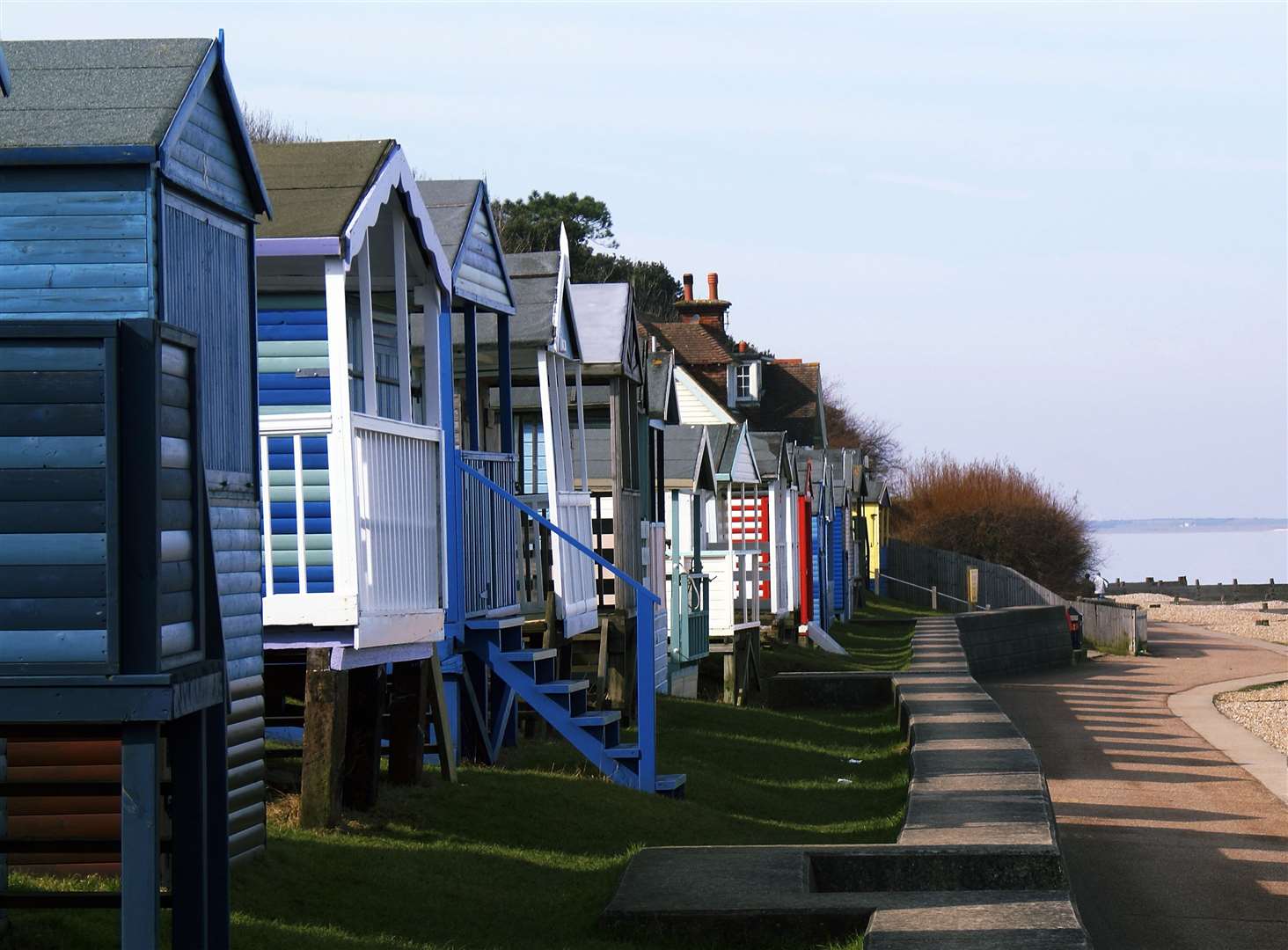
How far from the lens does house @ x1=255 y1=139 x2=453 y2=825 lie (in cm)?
1018

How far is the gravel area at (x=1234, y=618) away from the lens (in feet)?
171

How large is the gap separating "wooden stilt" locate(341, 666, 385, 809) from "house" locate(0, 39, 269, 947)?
62.2 inches

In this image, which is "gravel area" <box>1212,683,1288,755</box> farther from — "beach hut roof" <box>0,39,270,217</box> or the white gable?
"beach hut roof" <box>0,39,270,217</box>

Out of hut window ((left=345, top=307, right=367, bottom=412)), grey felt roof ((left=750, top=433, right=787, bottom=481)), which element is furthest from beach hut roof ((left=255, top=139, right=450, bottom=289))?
grey felt roof ((left=750, top=433, right=787, bottom=481))

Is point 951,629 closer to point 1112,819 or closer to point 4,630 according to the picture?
point 1112,819

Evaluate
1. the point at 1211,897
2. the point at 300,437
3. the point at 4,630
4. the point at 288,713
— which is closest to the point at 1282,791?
the point at 1211,897

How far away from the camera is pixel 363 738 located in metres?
10.7

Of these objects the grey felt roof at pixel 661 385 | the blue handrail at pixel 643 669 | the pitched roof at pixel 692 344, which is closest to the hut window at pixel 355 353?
the blue handrail at pixel 643 669

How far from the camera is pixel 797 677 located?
24.0 m

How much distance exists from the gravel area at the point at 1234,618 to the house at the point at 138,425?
143ft

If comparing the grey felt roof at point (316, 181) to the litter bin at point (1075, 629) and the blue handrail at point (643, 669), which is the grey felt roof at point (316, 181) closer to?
the blue handrail at point (643, 669)

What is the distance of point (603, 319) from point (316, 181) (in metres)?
7.32

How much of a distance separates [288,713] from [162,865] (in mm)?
5853

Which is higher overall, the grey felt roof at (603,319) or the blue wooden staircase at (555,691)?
the grey felt roof at (603,319)
